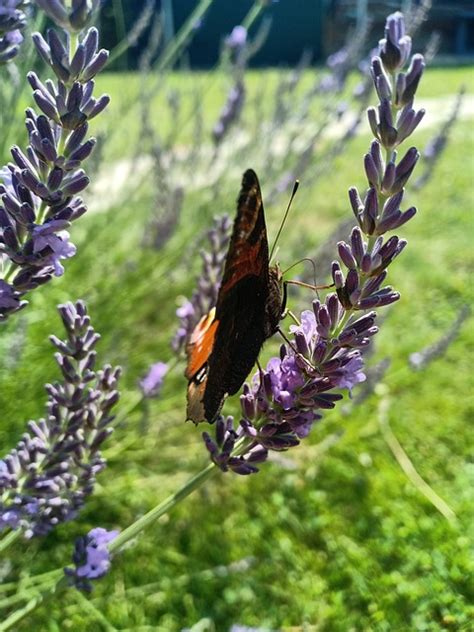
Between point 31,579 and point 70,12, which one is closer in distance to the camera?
point 70,12

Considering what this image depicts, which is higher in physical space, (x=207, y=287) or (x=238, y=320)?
(x=238, y=320)

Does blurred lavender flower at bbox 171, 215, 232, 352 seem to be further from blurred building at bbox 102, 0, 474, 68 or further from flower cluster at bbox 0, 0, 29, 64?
blurred building at bbox 102, 0, 474, 68

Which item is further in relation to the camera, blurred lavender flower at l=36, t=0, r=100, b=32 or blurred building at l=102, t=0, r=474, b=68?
blurred building at l=102, t=0, r=474, b=68

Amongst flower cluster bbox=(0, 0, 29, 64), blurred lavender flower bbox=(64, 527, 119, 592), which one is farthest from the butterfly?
flower cluster bbox=(0, 0, 29, 64)

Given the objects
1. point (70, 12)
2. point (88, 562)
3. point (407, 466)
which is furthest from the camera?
point (407, 466)

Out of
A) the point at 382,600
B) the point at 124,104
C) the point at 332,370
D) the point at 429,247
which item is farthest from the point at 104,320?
the point at 429,247

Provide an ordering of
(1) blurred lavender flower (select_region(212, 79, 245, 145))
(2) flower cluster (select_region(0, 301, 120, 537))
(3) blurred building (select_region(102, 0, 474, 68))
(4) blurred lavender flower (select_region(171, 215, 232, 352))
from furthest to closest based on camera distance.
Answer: (3) blurred building (select_region(102, 0, 474, 68))
(1) blurred lavender flower (select_region(212, 79, 245, 145))
(4) blurred lavender flower (select_region(171, 215, 232, 352))
(2) flower cluster (select_region(0, 301, 120, 537))

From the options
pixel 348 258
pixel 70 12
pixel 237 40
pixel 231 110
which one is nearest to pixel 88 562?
pixel 348 258

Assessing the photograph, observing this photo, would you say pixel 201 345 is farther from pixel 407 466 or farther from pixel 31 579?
pixel 407 466
